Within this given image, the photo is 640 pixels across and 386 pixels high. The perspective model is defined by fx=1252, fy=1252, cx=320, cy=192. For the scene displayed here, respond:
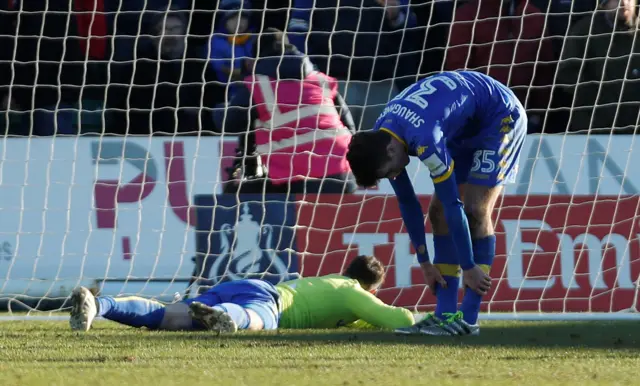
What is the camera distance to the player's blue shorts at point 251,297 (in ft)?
19.9

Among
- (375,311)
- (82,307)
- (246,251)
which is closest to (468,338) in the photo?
(375,311)

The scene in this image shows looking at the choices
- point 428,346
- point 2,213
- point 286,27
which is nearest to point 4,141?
point 2,213

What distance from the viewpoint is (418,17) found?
8.97 meters

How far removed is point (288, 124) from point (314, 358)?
372 cm

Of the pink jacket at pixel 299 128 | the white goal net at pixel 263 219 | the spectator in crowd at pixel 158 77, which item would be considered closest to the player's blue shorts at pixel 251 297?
the white goal net at pixel 263 219

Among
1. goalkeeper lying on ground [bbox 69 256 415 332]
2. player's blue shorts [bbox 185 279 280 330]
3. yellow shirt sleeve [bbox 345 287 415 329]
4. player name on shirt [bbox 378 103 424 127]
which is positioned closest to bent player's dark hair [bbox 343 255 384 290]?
goalkeeper lying on ground [bbox 69 256 415 332]

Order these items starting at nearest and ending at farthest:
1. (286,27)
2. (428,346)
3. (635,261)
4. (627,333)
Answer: (428,346)
(627,333)
(635,261)
(286,27)

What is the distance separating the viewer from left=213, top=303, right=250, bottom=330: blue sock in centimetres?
582

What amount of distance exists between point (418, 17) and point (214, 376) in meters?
5.17

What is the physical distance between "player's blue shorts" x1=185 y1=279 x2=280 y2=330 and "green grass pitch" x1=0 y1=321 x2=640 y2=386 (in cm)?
19

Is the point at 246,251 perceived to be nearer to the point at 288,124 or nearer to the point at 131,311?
the point at 288,124

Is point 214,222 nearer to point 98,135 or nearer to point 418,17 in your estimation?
point 98,135

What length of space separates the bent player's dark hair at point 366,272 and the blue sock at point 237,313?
0.75 meters

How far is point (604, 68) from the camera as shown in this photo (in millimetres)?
8531
